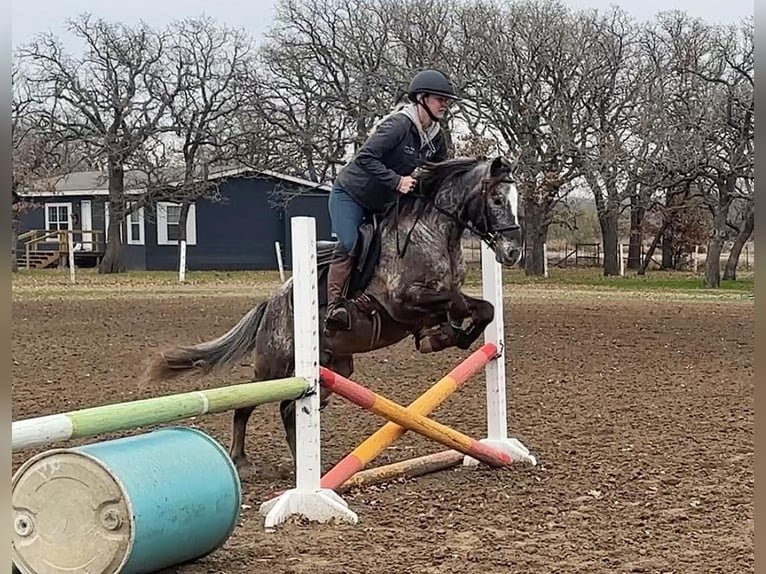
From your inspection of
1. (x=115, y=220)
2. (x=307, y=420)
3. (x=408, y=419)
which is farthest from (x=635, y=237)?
(x=307, y=420)

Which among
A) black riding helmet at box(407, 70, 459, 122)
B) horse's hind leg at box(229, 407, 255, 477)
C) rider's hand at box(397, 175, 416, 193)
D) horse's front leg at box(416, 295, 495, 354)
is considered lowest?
horse's hind leg at box(229, 407, 255, 477)

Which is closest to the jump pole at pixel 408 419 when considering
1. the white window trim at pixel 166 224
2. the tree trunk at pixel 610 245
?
the tree trunk at pixel 610 245

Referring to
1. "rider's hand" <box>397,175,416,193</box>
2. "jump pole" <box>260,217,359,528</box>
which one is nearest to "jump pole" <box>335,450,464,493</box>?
"jump pole" <box>260,217,359,528</box>

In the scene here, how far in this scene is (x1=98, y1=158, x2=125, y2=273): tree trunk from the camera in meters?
36.3

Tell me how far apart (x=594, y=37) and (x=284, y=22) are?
458 inches

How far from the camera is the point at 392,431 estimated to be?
5.56 m

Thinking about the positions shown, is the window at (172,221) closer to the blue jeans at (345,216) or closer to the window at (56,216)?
the window at (56,216)

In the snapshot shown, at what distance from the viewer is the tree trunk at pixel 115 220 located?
36312 mm

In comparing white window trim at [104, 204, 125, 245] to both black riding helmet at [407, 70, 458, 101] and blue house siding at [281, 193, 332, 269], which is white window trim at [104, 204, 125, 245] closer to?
blue house siding at [281, 193, 332, 269]

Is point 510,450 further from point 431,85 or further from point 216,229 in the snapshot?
point 216,229

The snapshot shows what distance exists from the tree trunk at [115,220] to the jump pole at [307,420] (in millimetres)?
32364

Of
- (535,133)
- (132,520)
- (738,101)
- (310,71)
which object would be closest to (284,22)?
(310,71)

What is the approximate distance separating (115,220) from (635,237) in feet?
65.2

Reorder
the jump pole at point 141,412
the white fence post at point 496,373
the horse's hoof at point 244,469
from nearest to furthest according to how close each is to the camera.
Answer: the jump pole at point 141,412
the horse's hoof at point 244,469
the white fence post at point 496,373
